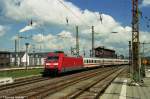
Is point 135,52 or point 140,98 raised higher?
point 135,52

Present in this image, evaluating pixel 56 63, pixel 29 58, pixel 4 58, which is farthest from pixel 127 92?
pixel 29 58

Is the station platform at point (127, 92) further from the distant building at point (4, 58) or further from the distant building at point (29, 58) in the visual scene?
the distant building at point (29, 58)

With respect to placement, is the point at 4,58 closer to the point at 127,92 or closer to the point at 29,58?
the point at 29,58

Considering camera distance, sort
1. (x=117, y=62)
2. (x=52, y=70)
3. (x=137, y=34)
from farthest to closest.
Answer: (x=117, y=62) → (x=52, y=70) → (x=137, y=34)

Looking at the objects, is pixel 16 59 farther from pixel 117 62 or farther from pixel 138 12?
pixel 138 12

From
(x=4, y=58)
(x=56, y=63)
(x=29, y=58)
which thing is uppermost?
(x=29, y=58)

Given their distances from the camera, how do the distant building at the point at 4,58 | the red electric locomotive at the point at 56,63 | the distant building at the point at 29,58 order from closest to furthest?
the red electric locomotive at the point at 56,63
the distant building at the point at 4,58
the distant building at the point at 29,58

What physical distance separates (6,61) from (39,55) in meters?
43.8

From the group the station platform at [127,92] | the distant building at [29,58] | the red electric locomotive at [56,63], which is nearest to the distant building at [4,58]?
the distant building at [29,58]

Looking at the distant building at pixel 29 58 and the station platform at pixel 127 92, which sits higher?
the distant building at pixel 29 58

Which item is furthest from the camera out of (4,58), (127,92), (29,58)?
(29,58)

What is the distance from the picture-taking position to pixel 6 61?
3954 inches

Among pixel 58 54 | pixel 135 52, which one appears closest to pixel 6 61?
pixel 58 54

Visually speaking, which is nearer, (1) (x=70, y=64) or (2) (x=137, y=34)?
(2) (x=137, y=34)
